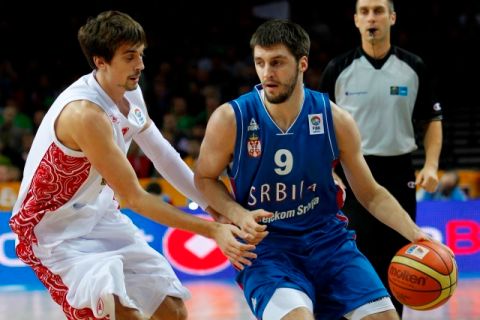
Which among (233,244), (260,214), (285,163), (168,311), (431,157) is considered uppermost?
(285,163)

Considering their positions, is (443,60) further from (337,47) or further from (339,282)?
(339,282)

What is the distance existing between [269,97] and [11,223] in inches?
50.9

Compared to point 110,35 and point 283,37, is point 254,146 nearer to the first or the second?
point 283,37

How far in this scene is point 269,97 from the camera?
3.84m

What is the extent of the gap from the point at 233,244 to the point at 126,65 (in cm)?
93

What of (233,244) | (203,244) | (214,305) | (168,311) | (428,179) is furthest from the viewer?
(203,244)

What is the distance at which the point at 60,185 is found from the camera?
12.8 feet

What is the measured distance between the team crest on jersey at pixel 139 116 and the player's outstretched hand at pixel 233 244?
80 centimetres

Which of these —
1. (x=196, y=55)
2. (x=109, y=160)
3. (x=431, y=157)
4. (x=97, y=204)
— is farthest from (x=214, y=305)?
(x=196, y=55)

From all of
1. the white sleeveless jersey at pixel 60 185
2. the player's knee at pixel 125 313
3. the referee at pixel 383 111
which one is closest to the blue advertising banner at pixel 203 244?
the referee at pixel 383 111

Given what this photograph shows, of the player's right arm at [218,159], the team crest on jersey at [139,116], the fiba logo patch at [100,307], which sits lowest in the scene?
the fiba logo patch at [100,307]

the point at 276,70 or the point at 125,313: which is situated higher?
the point at 276,70

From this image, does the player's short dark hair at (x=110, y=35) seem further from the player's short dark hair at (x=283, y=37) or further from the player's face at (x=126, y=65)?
the player's short dark hair at (x=283, y=37)

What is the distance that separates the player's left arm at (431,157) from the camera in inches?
200
